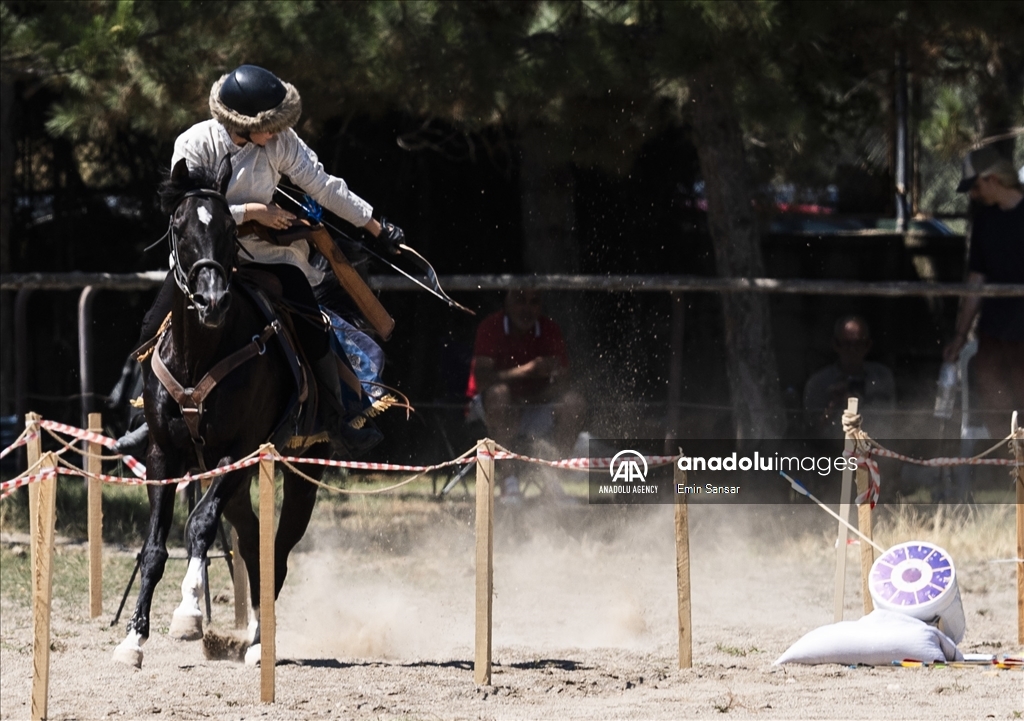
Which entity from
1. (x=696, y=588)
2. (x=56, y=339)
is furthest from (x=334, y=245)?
(x=56, y=339)

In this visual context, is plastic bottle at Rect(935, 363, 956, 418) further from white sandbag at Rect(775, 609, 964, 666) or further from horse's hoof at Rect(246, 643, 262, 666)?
horse's hoof at Rect(246, 643, 262, 666)

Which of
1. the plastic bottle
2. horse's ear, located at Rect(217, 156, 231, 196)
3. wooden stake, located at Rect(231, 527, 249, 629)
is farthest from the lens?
the plastic bottle

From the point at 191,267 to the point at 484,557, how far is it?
5.62 feet

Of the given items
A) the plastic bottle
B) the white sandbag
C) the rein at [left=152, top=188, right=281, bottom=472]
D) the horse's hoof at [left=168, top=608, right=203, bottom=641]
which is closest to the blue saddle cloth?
the rein at [left=152, top=188, right=281, bottom=472]

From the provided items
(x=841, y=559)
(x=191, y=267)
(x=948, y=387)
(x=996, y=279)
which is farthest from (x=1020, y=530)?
(x=191, y=267)

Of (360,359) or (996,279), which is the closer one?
(360,359)

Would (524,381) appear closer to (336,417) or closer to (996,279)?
(336,417)

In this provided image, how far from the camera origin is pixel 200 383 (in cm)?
627

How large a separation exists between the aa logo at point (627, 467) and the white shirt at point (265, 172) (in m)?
2.04

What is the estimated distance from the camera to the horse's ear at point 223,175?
6.12 m

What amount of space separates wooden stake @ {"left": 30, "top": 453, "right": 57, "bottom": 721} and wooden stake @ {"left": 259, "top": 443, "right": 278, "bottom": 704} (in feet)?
2.62

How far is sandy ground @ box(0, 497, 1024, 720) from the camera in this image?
226 inches

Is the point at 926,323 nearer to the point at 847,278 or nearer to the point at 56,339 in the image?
the point at 847,278

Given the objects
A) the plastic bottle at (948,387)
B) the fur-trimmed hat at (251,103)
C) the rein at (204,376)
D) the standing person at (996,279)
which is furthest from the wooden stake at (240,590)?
the plastic bottle at (948,387)
